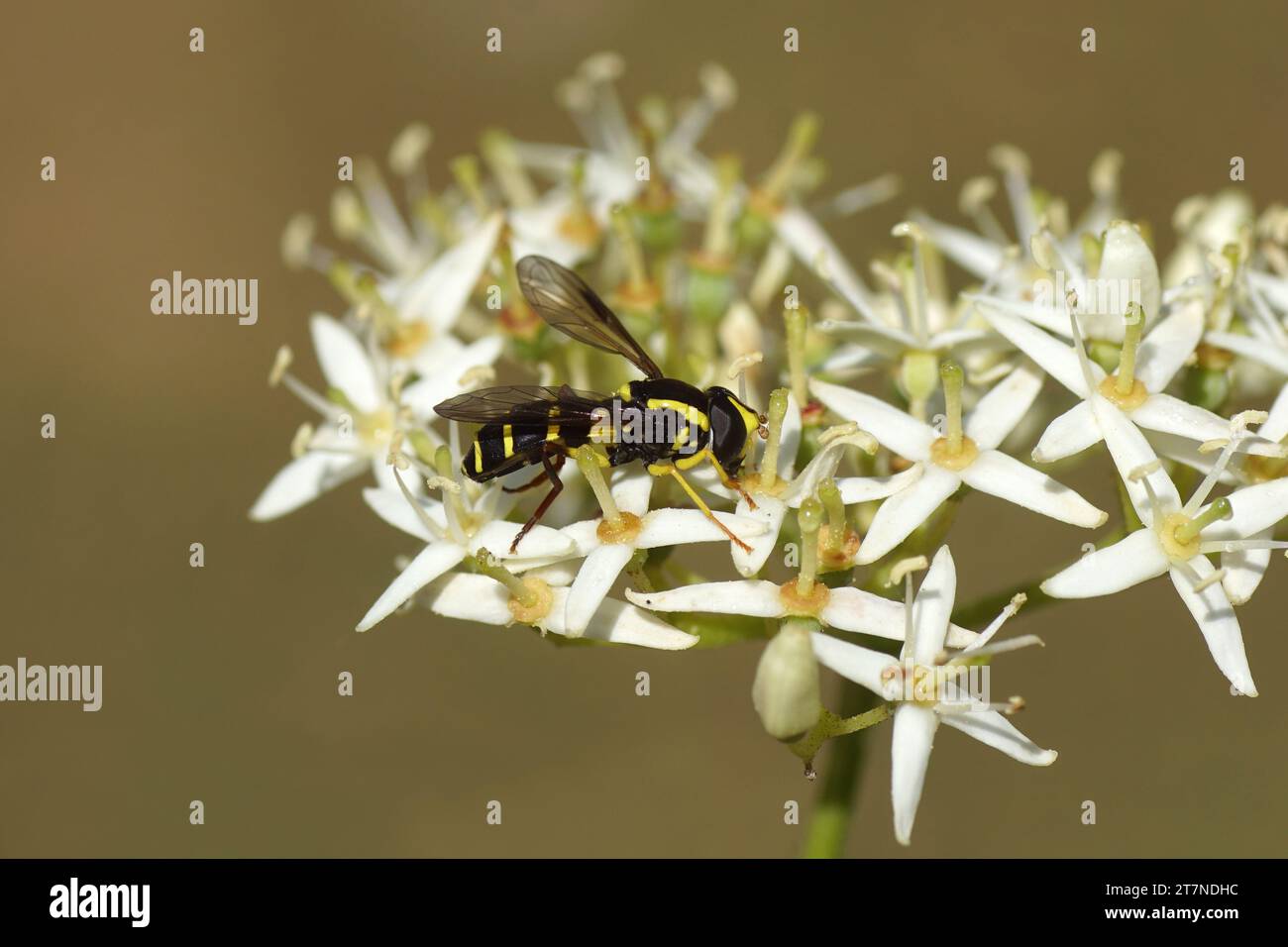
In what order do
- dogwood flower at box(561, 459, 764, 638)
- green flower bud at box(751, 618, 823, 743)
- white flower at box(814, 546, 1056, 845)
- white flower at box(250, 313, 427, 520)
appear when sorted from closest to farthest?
green flower bud at box(751, 618, 823, 743) → white flower at box(814, 546, 1056, 845) → dogwood flower at box(561, 459, 764, 638) → white flower at box(250, 313, 427, 520)

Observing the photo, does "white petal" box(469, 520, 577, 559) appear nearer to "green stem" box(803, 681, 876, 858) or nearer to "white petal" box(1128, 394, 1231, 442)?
"green stem" box(803, 681, 876, 858)

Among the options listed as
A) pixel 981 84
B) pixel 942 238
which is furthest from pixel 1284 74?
pixel 942 238

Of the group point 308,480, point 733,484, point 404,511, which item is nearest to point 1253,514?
point 733,484

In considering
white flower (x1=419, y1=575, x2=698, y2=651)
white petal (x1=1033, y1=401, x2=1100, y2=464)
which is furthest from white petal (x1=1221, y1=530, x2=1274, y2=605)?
white flower (x1=419, y1=575, x2=698, y2=651)

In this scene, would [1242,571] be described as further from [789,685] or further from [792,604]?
[789,685]

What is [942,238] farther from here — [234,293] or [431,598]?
[234,293]

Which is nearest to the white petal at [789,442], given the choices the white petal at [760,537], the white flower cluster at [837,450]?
the white flower cluster at [837,450]
